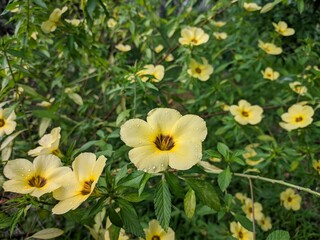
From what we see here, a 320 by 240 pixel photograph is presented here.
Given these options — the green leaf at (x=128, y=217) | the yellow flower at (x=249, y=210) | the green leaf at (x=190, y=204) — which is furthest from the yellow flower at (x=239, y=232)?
the green leaf at (x=128, y=217)

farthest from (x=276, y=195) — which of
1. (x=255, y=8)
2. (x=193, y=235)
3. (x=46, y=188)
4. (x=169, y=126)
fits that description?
(x=46, y=188)

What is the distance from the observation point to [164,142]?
874mm

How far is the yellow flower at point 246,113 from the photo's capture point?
5.18 feet

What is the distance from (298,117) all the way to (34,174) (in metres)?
1.14

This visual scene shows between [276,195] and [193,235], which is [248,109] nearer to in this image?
[276,195]

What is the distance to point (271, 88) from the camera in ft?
7.77

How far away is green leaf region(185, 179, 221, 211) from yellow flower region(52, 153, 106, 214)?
24 cm

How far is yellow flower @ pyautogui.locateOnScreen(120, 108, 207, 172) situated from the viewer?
2.54 feet

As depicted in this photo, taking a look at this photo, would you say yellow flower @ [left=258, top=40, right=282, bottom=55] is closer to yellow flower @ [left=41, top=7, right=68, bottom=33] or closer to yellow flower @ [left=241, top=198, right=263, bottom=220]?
yellow flower @ [left=241, top=198, right=263, bottom=220]

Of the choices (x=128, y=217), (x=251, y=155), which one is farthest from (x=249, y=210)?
(x=128, y=217)

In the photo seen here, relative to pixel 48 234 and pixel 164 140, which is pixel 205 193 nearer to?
pixel 164 140

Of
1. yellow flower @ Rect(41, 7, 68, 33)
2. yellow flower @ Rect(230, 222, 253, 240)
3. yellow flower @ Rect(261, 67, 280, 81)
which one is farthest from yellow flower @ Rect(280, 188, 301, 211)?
yellow flower @ Rect(41, 7, 68, 33)

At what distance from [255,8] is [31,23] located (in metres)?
1.16

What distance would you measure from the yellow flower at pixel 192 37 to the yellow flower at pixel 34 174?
1000 mm
